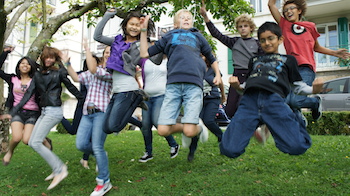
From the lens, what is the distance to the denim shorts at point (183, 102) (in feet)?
12.1

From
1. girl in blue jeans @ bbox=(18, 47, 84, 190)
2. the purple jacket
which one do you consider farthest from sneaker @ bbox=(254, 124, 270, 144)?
girl in blue jeans @ bbox=(18, 47, 84, 190)

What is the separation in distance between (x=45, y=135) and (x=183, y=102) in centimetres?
217

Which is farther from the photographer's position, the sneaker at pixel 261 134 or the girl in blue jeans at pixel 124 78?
the girl in blue jeans at pixel 124 78

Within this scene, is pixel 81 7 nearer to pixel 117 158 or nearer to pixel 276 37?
pixel 117 158

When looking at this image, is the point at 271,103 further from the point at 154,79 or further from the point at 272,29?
the point at 154,79

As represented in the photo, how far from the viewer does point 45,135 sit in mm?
4492

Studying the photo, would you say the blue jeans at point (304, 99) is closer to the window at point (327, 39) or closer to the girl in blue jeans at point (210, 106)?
the girl in blue jeans at point (210, 106)

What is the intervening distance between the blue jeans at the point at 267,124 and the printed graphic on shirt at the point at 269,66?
7.4 inches

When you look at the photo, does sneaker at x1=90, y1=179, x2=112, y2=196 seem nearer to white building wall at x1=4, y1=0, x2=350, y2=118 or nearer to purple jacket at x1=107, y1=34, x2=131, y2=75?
purple jacket at x1=107, y1=34, x2=131, y2=75

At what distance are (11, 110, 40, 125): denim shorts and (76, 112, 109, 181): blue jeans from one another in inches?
33.7

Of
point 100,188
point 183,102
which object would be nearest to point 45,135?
point 100,188

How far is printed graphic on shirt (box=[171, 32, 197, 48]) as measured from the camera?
3.82 m

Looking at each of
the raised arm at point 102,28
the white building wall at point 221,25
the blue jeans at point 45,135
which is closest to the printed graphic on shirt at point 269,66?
the raised arm at point 102,28

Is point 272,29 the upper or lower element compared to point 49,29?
lower
